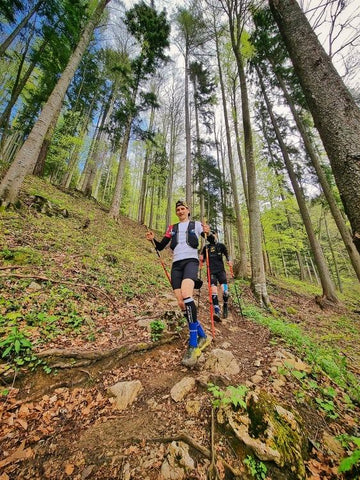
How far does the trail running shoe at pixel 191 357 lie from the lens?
112 inches

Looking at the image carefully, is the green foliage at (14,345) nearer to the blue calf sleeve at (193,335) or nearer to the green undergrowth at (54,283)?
the green undergrowth at (54,283)

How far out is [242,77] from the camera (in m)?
8.38

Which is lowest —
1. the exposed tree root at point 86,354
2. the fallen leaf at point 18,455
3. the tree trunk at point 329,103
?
the fallen leaf at point 18,455

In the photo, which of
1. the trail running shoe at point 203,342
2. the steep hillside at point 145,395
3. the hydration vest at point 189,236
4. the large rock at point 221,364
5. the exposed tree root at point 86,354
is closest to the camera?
the steep hillside at point 145,395

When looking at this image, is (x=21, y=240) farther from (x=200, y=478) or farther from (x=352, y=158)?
(x=352, y=158)

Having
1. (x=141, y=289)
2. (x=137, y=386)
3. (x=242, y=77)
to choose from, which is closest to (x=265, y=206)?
(x=242, y=77)

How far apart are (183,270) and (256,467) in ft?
7.55

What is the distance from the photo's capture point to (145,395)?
2443 millimetres

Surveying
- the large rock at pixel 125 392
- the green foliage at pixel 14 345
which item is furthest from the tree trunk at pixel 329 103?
the green foliage at pixel 14 345

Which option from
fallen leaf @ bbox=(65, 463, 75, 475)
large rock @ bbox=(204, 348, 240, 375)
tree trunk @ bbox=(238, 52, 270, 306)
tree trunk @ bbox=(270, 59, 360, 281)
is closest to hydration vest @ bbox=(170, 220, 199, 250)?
large rock @ bbox=(204, 348, 240, 375)

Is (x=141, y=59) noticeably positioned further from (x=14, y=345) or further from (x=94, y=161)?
(x=14, y=345)

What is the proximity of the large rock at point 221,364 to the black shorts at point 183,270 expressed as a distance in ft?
3.79

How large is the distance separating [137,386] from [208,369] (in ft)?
3.19

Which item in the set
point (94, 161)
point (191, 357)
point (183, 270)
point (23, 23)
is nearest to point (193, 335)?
point (191, 357)
